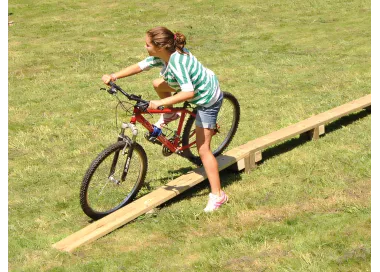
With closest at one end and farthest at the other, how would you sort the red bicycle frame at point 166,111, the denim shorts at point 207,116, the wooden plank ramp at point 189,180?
the wooden plank ramp at point 189,180 → the red bicycle frame at point 166,111 → the denim shorts at point 207,116

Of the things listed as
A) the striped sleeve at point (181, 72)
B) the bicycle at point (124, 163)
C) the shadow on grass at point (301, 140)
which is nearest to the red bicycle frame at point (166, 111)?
the bicycle at point (124, 163)

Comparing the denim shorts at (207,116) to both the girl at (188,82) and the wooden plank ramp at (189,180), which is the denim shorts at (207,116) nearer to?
the girl at (188,82)

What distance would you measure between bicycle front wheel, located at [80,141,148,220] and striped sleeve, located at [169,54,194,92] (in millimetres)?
882

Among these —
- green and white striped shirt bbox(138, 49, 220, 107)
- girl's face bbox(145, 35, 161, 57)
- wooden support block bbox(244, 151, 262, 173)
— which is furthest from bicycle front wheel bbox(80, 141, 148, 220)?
wooden support block bbox(244, 151, 262, 173)

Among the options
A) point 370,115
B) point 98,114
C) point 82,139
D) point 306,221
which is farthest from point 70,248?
point 370,115

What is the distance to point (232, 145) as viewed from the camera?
869 cm

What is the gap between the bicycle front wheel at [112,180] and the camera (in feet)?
20.5

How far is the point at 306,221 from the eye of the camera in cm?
603

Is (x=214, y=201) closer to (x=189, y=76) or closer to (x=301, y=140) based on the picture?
(x=189, y=76)

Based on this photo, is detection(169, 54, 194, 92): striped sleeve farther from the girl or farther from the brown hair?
the brown hair

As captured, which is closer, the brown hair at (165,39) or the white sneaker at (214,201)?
the brown hair at (165,39)

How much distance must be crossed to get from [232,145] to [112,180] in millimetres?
2534

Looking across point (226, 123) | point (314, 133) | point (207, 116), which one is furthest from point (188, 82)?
point (314, 133)

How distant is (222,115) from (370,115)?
290 cm
